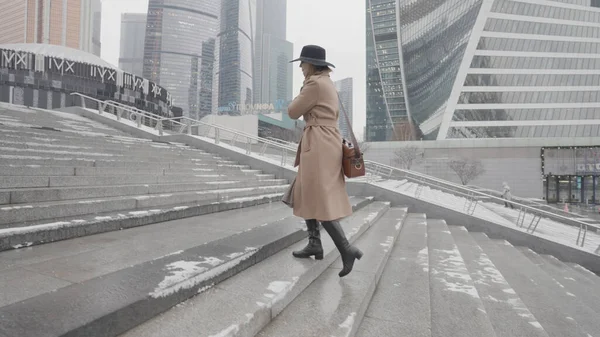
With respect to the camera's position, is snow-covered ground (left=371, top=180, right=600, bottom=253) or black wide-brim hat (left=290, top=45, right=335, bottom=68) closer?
black wide-brim hat (left=290, top=45, right=335, bottom=68)

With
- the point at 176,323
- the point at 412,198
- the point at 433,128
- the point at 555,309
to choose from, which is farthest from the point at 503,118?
the point at 176,323

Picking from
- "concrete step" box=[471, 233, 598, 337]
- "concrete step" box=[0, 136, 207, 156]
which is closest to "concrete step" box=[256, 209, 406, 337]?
"concrete step" box=[471, 233, 598, 337]

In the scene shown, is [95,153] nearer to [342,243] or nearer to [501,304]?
[342,243]

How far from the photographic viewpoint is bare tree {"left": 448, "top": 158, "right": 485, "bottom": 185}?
40.0m

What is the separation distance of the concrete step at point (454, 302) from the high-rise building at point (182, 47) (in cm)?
15618

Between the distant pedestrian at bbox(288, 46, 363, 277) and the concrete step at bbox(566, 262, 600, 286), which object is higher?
the distant pedestrian at bbox(288, 46, 363, 277)

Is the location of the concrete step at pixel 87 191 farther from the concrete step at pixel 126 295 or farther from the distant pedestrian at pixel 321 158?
the distant pedestrian at pixel 321 158

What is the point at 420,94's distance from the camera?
76562mm

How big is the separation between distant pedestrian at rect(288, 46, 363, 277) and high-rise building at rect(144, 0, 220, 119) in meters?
156

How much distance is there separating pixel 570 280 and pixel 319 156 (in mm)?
5281

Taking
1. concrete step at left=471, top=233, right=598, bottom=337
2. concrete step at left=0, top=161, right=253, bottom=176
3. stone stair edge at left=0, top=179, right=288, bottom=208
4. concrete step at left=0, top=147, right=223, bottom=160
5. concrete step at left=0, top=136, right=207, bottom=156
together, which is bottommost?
concrete step at left=471, top=233, right=598, bottom=337

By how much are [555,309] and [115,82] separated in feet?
187

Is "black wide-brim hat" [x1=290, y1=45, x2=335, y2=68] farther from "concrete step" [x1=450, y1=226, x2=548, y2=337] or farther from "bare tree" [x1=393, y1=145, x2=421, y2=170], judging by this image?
"bare tree" [x1=393, y1=145, x2=421, y2=170]

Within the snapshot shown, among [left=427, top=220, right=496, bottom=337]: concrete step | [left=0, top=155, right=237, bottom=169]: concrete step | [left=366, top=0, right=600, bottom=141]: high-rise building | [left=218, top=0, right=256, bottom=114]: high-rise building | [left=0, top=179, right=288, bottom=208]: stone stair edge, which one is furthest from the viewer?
[left=218, top=0, right=256, bottom=114]: high-rise building
